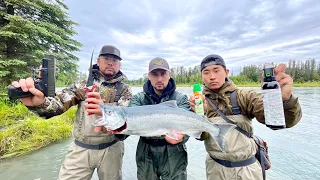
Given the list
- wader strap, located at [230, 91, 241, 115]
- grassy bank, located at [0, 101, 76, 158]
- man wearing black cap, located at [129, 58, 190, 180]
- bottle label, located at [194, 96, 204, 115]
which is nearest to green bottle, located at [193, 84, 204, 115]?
bottle label, located at [194, 96, 204, 115]

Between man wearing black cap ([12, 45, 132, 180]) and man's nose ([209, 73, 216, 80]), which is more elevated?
man's nose ([209, 73, 216, 80])

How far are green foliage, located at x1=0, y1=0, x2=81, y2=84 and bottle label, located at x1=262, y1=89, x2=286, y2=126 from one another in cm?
1235

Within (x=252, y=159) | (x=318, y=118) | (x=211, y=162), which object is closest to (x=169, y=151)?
(x=211, y=162)

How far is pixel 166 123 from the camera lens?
2.63 meters

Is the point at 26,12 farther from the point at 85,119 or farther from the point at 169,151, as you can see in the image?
the point at 169,151

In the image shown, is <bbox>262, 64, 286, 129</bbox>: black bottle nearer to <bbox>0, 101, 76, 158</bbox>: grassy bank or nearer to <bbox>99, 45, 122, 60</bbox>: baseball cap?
<bbox>99, 45, 122, 60</bbox>: baseball cap

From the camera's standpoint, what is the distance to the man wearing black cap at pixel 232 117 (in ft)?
8.47

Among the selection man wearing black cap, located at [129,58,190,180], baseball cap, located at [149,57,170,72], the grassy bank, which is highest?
baseball cap, located at [149,57,170,72]

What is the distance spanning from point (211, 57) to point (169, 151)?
5.59ft

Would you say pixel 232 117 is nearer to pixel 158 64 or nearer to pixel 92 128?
pixel 158 64

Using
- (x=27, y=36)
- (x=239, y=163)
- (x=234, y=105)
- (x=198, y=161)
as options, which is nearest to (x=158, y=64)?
(x=234, y=105)

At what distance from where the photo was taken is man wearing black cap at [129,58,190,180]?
3.31 m

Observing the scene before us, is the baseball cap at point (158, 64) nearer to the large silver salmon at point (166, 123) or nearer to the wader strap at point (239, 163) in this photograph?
the large silver salmon at point (166, 123)

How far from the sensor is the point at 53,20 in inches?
583
